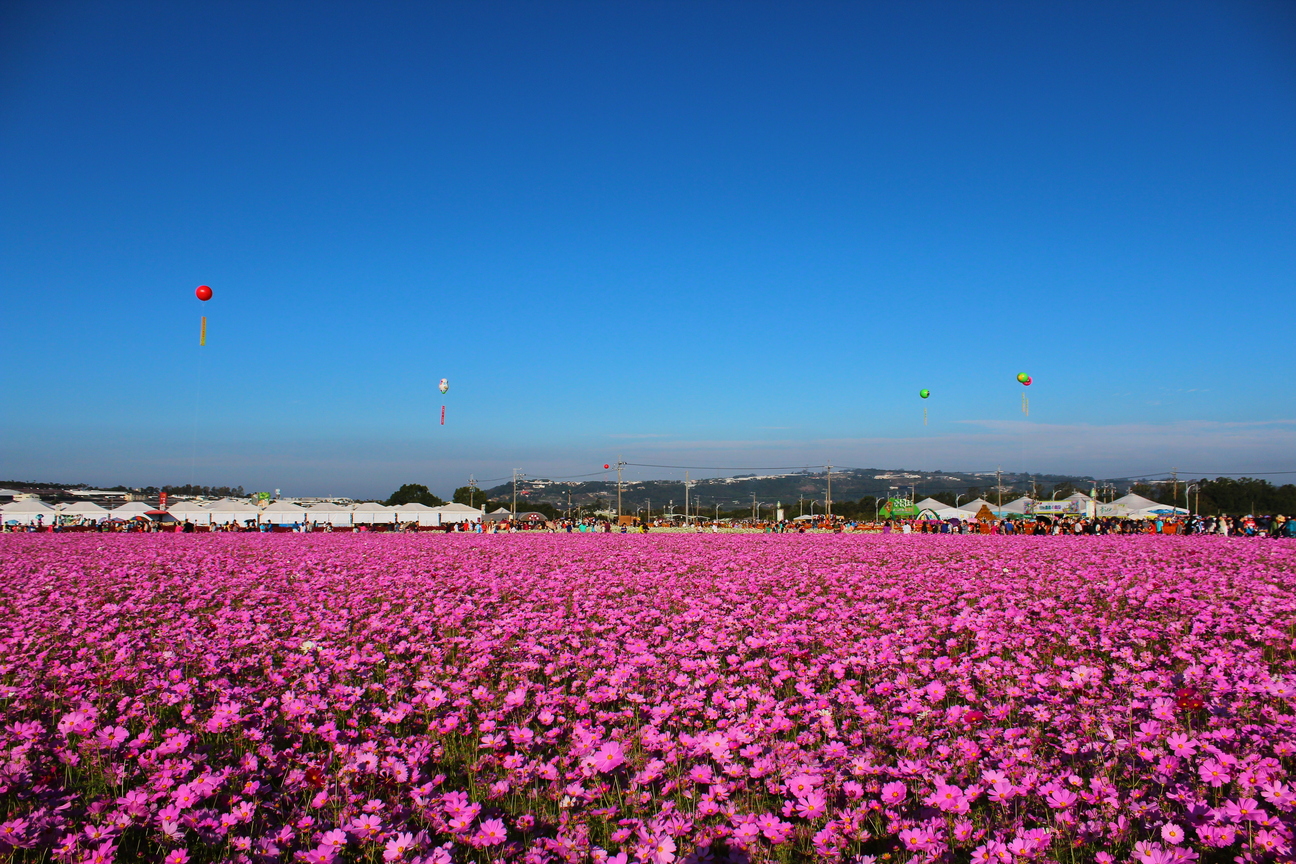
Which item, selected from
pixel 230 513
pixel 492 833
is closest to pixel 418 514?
pixel 230 513

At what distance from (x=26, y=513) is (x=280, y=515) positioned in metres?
17.8

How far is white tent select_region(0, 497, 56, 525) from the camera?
4772 centimetres

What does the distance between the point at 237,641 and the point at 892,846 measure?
5112 mm

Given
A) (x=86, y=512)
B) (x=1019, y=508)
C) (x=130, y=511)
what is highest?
(x=1019, y=508)

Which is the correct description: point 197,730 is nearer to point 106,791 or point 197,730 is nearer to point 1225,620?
point 106,791

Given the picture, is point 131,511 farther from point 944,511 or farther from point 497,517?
point 944,511

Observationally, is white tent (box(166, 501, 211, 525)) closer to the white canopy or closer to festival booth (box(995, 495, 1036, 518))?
the white canopy

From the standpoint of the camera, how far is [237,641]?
18.8ft

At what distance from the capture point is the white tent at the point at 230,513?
47219mm

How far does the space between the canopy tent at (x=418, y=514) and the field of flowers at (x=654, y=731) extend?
4609 cm

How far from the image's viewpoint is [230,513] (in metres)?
48.3

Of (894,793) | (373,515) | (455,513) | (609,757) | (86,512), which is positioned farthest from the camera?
(455,513)

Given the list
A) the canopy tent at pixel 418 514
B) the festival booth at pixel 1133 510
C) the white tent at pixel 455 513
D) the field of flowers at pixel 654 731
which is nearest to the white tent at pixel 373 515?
the canopy tent at pixel 418 514

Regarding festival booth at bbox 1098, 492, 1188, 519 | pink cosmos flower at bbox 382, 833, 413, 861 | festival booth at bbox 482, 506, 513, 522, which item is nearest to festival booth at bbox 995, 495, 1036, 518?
festival booth at bbox 1098, 492, 1188, 519
